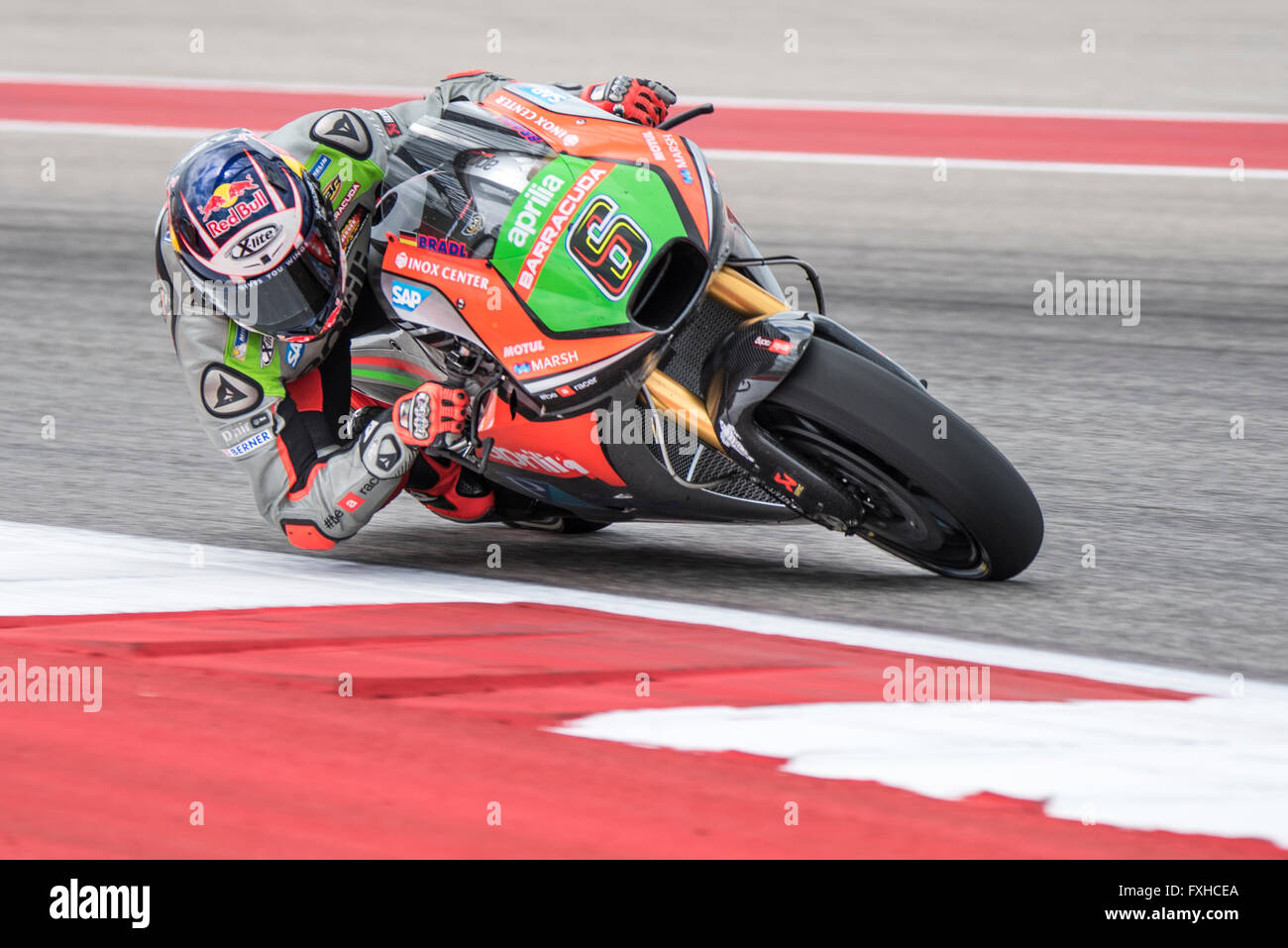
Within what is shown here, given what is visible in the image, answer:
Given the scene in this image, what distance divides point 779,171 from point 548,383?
24.3ft

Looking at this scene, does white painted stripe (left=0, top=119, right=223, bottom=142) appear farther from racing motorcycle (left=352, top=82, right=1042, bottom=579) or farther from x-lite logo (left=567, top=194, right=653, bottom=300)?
x-lite logo (left=567, top=194, right=653, bottom=300)

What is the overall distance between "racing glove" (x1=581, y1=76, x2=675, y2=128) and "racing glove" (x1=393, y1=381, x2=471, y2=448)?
912 mm

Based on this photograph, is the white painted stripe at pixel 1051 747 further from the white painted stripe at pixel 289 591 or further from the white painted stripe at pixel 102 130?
the white painted stripe at pixel 102 130

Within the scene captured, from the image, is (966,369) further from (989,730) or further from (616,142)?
(989,730)

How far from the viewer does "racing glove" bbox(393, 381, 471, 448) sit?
4.27 metres

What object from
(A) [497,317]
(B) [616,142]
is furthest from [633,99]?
(A) [497,317]

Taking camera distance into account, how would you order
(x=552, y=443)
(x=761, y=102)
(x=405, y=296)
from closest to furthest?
(x=405, y=296) < (x=552, y=443) < (x=761, y=102)

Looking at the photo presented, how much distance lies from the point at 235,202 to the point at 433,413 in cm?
68

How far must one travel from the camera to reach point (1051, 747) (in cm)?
338

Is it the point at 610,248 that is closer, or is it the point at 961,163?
the point at 610,248

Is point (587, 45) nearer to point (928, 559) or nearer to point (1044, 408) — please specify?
point (1044, 408)

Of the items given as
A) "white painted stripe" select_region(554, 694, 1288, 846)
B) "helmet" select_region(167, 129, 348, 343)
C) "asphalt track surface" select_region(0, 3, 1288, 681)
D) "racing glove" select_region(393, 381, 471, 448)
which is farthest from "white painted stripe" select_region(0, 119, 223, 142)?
"white painted stripe" select_region(554, 694, 1288, 846)

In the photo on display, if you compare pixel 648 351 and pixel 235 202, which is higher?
pixel 235 202

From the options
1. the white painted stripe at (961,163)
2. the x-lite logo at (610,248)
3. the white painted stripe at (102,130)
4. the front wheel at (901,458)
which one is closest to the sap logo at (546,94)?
the x-lite logo at (610,248)
